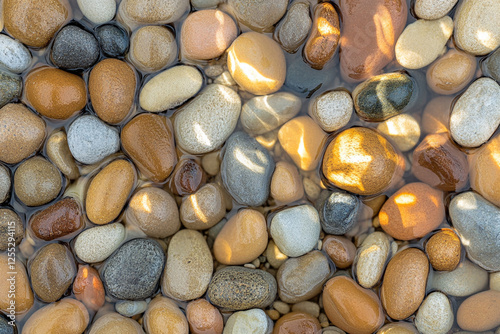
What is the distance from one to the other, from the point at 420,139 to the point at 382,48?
2.03 feet

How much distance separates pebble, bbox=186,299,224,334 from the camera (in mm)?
2404

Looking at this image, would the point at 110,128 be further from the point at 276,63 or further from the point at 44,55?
the point at 276,63

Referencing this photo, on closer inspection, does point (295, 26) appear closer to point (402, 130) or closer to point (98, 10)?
point (402, 130)

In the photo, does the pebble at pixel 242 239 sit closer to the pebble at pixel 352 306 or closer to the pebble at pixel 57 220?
the pebble at pixel 352 306

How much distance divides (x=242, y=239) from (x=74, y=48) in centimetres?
Answer: 154

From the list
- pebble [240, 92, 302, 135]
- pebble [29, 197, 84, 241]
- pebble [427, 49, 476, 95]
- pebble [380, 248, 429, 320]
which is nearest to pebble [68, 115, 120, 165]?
pebble [29, 197, 84, 241]

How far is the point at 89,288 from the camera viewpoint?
2422mm

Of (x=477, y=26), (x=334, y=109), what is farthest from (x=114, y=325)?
(x=477, y=26)

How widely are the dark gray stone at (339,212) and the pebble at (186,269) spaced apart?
0.78 metres

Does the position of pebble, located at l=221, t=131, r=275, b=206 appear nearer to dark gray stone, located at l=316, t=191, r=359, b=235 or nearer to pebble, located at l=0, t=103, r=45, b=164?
dark gray stone, located at l=316, t=191, r=359, b=235

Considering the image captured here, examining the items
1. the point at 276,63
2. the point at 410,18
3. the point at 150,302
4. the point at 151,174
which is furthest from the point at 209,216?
the point at 410,18

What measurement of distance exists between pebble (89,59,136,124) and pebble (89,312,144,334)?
3.95ft

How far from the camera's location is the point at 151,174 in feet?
8.16

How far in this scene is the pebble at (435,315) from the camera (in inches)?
91.5
